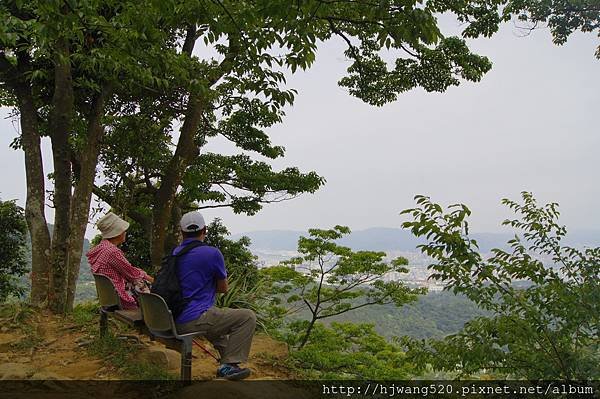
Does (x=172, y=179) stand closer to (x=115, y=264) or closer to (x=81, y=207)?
(x=81, y=207)

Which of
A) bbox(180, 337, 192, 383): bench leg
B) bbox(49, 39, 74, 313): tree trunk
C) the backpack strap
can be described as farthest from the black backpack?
bbox(49, 39, 74, 313): tree trunk

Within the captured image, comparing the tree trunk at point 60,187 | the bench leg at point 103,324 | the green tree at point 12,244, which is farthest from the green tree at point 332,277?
the green tree at point 12,244

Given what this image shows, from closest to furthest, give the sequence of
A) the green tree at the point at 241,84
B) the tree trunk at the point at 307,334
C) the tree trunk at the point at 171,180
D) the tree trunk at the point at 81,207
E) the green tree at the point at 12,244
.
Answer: the green tree at the point at 241,84, the tree trunk at the point at 307,334, the tree trunk at the point at 81,207, the tree trunk at the point at 171,180, the green tree at the point at 12,244

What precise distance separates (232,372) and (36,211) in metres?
4.45

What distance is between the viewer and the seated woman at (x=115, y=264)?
177 inches

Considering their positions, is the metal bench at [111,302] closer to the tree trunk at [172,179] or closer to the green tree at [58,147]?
the green tree at [58,147]

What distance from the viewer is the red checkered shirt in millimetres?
4492

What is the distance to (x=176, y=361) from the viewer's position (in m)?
4.29

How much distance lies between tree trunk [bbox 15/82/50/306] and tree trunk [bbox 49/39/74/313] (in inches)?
4.1

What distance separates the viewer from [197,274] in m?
3.49

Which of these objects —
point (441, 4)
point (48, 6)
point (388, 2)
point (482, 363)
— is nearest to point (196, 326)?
point (482, 363)

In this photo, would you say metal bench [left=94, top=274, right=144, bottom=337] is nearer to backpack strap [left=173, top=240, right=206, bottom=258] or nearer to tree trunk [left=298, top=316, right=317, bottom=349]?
backpack strap [left=173, top=240, right=206, bottom=258]

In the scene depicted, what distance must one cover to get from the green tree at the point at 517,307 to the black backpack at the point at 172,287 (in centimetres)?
172

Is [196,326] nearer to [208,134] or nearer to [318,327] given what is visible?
[318,327]
